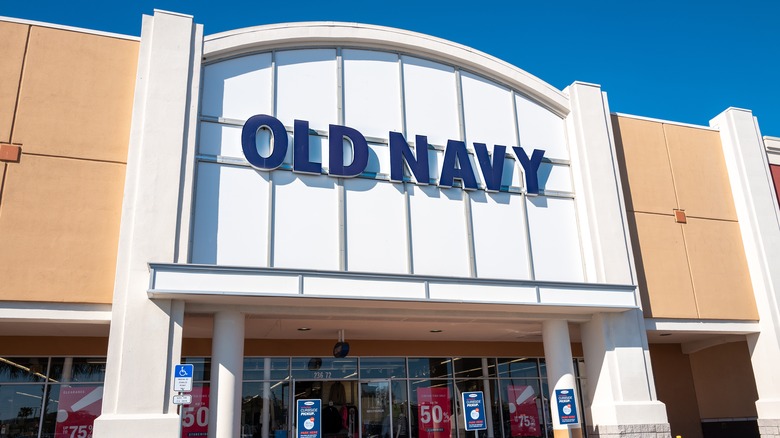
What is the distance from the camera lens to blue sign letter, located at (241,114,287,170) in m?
16.1

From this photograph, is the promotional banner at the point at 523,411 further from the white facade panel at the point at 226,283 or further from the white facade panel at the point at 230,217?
the white facade panel at the point at 230,217

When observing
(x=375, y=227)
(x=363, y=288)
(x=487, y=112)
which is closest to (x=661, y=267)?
(x=487, y=112)

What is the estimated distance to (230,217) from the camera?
1548 cm

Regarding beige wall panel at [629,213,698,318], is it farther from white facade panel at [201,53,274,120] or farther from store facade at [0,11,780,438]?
white facade panel at [201,53,274,120]

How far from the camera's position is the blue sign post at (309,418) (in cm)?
1538

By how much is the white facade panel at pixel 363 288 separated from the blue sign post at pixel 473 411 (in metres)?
3.60

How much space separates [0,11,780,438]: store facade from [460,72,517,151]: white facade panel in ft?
0.23

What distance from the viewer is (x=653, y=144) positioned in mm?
20953

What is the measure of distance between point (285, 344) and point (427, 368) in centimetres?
473

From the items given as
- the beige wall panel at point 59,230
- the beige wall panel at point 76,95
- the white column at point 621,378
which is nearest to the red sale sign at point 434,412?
the white column at point 621,378

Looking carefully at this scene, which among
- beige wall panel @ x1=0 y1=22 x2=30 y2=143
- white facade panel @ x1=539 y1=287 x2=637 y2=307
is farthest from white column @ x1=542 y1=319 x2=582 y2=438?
beige wall panel @ x1=0 y1=22 x2=30 y2=143

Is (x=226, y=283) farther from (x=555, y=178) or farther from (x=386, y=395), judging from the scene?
(x=555, y=178)

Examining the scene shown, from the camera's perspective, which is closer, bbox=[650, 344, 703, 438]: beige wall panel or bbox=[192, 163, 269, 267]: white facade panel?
bbox=[192, 163, 269, 267]: white facade panel

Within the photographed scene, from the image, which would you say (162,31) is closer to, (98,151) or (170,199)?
(98,151)
